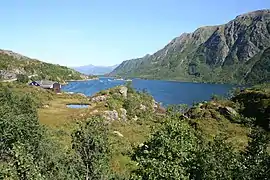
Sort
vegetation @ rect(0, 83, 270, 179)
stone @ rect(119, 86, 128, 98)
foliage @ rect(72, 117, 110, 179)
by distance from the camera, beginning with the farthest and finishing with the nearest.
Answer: stone @ rect(119, 86, 128, 98), foliage @ rect(72, 117, 110, 179), vegetation @ rect(0, 83, 270, 179)

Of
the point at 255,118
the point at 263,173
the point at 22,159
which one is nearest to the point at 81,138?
the point at 22,159

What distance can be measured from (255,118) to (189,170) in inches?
3158

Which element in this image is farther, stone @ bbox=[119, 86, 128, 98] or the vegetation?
stone @ bbox=[119, 86, 128, 98]

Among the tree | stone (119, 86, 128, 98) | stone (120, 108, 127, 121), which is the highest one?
the tree

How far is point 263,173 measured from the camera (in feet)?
78.9

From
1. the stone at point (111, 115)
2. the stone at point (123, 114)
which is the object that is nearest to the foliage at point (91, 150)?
the stone at point (111, 115)

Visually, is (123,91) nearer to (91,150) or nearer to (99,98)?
(99,98)

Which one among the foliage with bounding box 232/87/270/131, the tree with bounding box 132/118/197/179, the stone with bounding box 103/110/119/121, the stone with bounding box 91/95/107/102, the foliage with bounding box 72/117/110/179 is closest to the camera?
the tree with bounding box 132/118/197/179

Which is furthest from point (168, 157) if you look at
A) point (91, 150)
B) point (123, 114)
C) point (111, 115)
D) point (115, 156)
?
point (123, 114)

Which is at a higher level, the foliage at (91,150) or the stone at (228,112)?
the foliage at (91,150)

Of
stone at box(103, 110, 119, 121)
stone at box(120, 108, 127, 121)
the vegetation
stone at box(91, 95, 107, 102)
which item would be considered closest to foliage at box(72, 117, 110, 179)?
the vegetation

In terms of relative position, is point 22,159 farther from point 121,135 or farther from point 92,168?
point 121,135

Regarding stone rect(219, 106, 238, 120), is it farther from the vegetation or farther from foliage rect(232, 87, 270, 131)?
the vegetation

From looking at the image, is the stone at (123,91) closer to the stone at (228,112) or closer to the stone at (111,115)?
the stone at (111,115)
